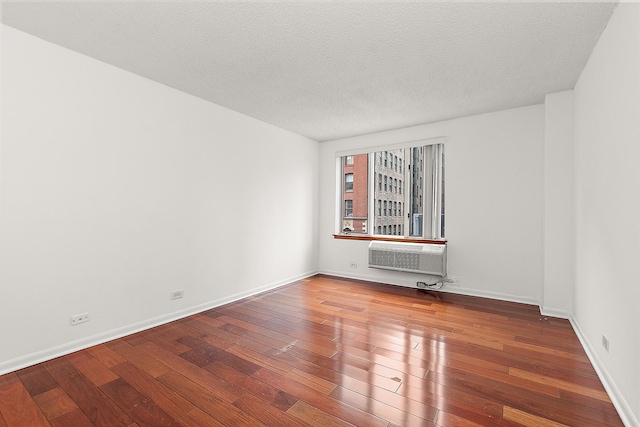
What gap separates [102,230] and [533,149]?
16.2 ft

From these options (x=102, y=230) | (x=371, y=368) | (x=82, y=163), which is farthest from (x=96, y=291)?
(x=371, y=368)

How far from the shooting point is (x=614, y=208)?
199 centimetres

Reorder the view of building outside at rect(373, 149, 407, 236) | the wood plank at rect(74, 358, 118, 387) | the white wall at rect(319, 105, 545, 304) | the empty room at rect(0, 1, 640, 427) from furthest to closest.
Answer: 1. the view of building outside at rect(373, 149, 407, 236)
2. the white wall at rect(319, 105, 545, 304)
3. the wood plank at rect(74, 358, 118, 387)
4. the empty room at rect(0, 1, 640, 427)

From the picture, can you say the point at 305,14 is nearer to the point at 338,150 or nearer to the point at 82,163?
the point at 82,163

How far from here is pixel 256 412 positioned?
1.81 m

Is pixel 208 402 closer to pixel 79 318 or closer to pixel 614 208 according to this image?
pixel 79 318

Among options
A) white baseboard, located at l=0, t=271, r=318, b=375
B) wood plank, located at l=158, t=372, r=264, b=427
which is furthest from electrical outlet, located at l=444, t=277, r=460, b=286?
wood plank, located at l=158, t=372, r=264, b=427

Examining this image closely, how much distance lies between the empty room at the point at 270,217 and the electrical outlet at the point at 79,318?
3 cm

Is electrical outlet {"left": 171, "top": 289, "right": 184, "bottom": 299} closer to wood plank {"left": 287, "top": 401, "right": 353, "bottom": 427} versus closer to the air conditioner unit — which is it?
wood plank {"left": 287, "top": 401, "right": 353, "bottom": 427}

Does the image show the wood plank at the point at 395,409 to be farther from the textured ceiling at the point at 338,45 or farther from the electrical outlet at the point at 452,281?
the electrical outlet at the point at 452,281

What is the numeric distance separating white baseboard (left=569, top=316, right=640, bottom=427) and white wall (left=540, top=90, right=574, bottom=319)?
2.51 ft

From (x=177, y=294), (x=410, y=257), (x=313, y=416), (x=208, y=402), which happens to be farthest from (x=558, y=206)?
(x=177, y=294)

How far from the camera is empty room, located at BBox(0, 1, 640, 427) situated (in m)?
1.93

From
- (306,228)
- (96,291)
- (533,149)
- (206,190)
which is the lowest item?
(96,291)
